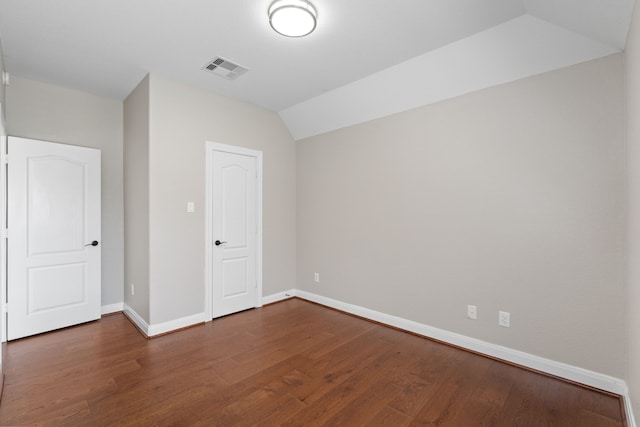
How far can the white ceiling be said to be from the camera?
2.05 meters

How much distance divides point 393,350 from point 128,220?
338 centimetres

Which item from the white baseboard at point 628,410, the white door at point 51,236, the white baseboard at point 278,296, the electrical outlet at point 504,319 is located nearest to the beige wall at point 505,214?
the electrical outlet at point 504,319

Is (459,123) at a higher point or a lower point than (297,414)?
higher

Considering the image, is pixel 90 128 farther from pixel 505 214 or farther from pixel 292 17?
pixel 505 214

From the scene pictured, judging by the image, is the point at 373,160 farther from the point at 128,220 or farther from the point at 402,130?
the point at 128,220

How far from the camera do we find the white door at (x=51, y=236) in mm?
3004

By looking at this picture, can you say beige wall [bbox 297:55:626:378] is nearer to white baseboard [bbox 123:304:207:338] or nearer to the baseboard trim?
the baseboard trim

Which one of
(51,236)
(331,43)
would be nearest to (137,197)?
(51,236)

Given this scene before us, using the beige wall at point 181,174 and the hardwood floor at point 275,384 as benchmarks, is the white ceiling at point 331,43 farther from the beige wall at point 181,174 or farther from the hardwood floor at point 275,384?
the hardwood floor at point 275,384

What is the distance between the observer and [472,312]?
275cm

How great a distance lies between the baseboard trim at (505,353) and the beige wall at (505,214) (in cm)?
5

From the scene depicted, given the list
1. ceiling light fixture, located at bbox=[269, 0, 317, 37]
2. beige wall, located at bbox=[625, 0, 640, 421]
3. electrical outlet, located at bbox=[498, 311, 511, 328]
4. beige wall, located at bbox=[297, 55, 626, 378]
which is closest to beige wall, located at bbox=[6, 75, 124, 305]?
ceiling light fixture, located at bbox=[269, 0, 317, 37]

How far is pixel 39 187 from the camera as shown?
3.14 m

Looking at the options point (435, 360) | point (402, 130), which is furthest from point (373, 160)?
point (435, 360)
